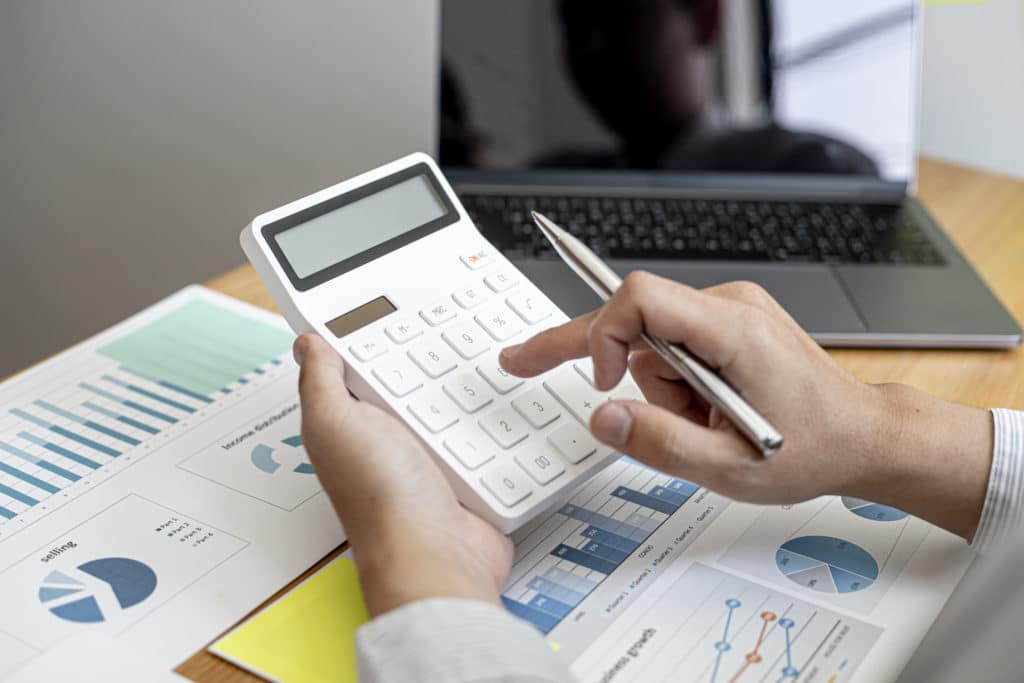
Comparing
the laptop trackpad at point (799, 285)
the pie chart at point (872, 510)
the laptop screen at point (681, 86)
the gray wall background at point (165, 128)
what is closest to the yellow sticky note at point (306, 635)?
the pie chart at point (872, 510)

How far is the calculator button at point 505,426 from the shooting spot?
0.48 m

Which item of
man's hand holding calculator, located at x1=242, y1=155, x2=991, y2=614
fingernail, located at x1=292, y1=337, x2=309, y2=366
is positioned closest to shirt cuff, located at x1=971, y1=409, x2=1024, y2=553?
man's hand holding calculator, located at x1=242, y1=155, x2=991, y2=614

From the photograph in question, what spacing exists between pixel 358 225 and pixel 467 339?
91 mm

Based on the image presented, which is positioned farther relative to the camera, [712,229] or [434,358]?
[712,229]

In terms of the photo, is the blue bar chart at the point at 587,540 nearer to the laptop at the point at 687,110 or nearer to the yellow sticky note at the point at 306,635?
the yellow sticky note at the point at 306,635

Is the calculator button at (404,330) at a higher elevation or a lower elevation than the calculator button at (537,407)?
higher

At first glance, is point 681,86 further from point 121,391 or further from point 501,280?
point 121,391

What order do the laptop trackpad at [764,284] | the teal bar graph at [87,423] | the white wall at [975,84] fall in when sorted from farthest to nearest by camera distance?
the white wall at [975,84]
the laptop trackpad at [764,284]
the teal bar graph at [87,423]

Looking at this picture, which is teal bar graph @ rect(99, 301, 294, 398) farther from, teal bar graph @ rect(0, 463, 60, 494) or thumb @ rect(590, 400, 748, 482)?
thumb @ rect(590, 400, 748, 482)

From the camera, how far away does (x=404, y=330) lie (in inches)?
20.1

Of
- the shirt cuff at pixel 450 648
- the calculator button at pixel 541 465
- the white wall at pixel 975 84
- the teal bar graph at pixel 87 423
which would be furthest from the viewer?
the white wall at pixel 975 84

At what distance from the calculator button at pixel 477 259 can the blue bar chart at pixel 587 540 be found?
5.5 inches

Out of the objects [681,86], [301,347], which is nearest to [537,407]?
[301,347]

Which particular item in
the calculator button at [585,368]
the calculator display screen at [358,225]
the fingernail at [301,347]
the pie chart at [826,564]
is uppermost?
the calculator display screen at [358,225]
